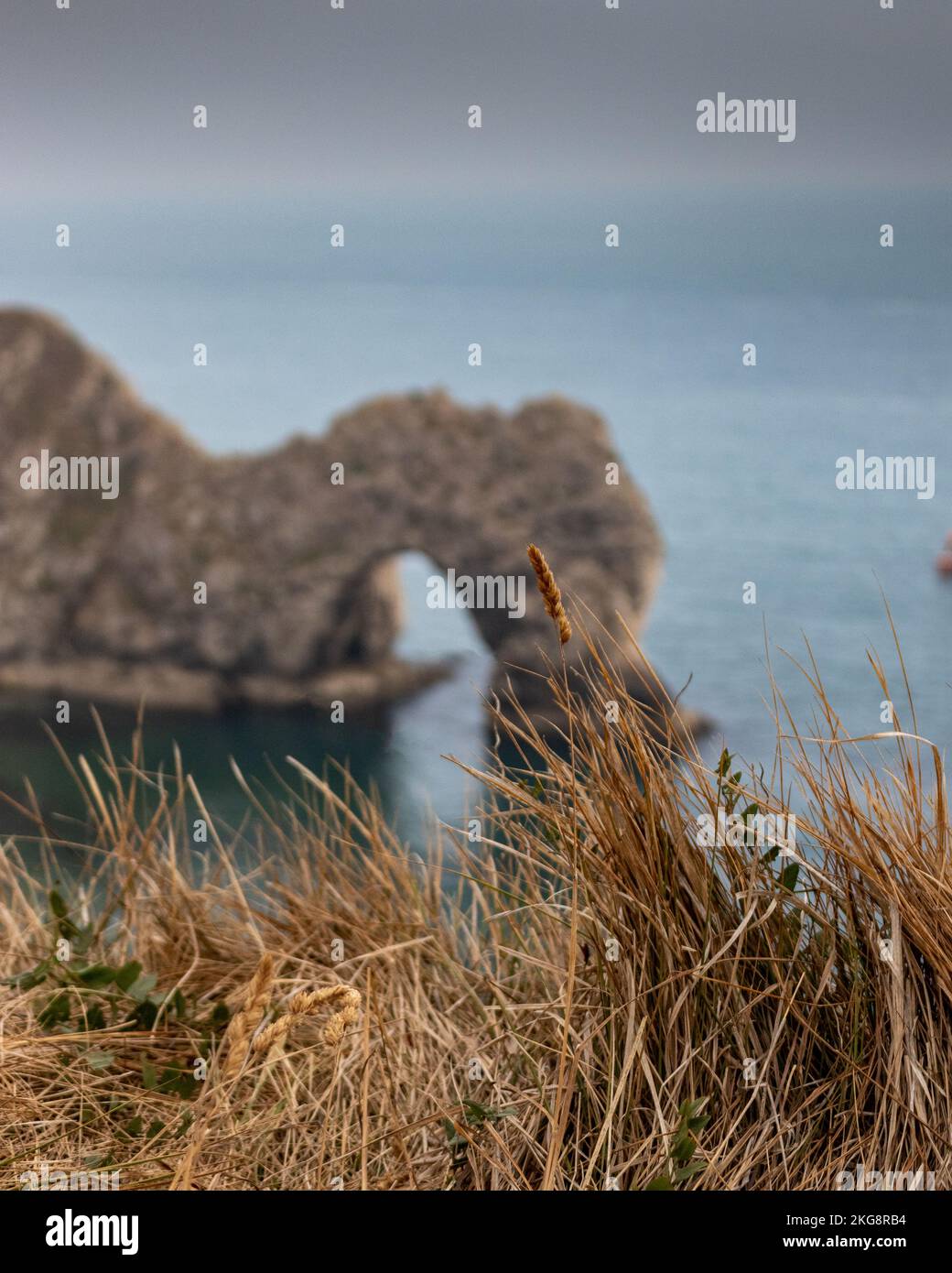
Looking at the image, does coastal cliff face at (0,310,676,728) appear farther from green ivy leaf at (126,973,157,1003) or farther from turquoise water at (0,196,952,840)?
green ivy leaf at (126,973,157,1003)

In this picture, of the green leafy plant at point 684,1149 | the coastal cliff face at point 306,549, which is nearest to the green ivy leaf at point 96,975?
the green leafy plant at point 684,1149

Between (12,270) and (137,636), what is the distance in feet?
77.6

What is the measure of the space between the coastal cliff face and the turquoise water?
6327 millimetres

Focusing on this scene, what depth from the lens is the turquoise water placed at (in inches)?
1198

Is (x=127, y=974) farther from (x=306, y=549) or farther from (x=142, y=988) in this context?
(x=306, y=549)

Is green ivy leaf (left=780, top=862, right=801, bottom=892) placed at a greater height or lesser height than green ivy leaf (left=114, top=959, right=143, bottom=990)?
greater

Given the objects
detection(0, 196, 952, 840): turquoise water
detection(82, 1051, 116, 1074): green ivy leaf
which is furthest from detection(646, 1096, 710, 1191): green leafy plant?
detection(0, 196, 952, 840): turquoise water

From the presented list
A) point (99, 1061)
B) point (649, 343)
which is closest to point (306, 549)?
point (99, 1061)

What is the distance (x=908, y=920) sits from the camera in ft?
3.68

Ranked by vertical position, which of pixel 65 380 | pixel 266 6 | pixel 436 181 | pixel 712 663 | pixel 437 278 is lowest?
pixel 712 663

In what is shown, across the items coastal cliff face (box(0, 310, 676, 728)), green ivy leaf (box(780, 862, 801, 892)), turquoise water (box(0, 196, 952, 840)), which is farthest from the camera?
turquoise water (box(0, 196, 952, 840))

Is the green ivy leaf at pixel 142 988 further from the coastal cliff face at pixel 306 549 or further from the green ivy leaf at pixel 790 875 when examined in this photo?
the coastal cliff face at pixel 306 549
